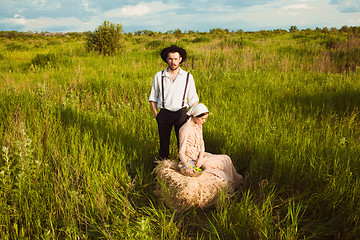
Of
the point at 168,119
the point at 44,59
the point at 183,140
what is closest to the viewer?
the point at 183,140

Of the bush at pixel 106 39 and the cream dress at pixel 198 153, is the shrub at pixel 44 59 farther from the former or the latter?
the cream dress at pixel 198 153

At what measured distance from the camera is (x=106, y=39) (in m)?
9.89

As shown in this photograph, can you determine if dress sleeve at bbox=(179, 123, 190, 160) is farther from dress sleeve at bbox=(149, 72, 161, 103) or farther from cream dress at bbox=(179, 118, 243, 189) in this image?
dress sleeve at bbox=(149, 72, 161, 103)

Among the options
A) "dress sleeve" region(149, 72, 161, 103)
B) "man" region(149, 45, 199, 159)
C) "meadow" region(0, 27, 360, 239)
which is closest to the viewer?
"meadow" region(0, 27, 360, 239)

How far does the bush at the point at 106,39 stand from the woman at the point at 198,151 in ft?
27.1

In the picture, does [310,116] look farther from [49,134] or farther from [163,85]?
[49,134]

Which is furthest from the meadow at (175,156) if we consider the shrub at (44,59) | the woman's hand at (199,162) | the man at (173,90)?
the shrub at (44,59)

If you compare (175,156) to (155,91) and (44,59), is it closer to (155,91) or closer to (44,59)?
(155,91)

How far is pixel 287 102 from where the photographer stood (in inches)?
199

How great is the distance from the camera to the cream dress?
2.77 meters

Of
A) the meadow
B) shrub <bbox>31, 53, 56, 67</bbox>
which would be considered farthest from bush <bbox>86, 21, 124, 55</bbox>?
the meadow

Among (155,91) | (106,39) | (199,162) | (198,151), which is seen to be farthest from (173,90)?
(106,39)

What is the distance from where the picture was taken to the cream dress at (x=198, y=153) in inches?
109

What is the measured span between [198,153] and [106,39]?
340 inches
